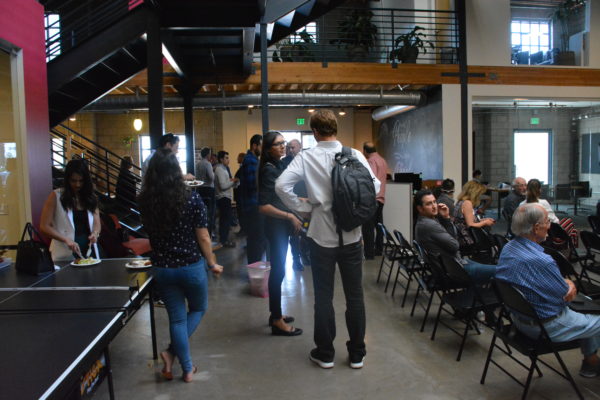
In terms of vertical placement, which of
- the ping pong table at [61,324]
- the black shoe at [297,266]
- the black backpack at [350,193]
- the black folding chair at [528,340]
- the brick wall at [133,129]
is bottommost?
the black shoe at [297,266]

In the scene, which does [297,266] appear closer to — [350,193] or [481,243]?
[481,243]

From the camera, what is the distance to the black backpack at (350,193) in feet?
9.07

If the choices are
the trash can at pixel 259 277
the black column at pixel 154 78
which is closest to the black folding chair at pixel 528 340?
the trash can at pixel 259 277

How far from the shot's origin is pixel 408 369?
3.04m

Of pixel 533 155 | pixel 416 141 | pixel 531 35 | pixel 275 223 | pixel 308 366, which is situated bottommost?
pixel 308 366

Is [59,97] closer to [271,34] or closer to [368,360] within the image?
[271,34]

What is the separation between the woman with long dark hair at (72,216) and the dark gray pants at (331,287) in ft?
5.81

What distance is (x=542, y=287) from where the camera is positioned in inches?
100

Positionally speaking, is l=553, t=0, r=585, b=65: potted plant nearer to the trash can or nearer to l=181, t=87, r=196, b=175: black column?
l=181, t=87, r=196, b=175: black column

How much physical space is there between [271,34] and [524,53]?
9295 mm

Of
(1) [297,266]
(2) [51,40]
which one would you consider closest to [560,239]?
(1) [297,266]

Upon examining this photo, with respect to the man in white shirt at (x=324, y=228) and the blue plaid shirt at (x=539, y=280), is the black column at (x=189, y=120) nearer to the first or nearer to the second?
the man in white shirt at (x=324, y=228)

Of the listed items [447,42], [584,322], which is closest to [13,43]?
[584,322]

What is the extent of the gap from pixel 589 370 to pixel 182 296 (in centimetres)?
258
